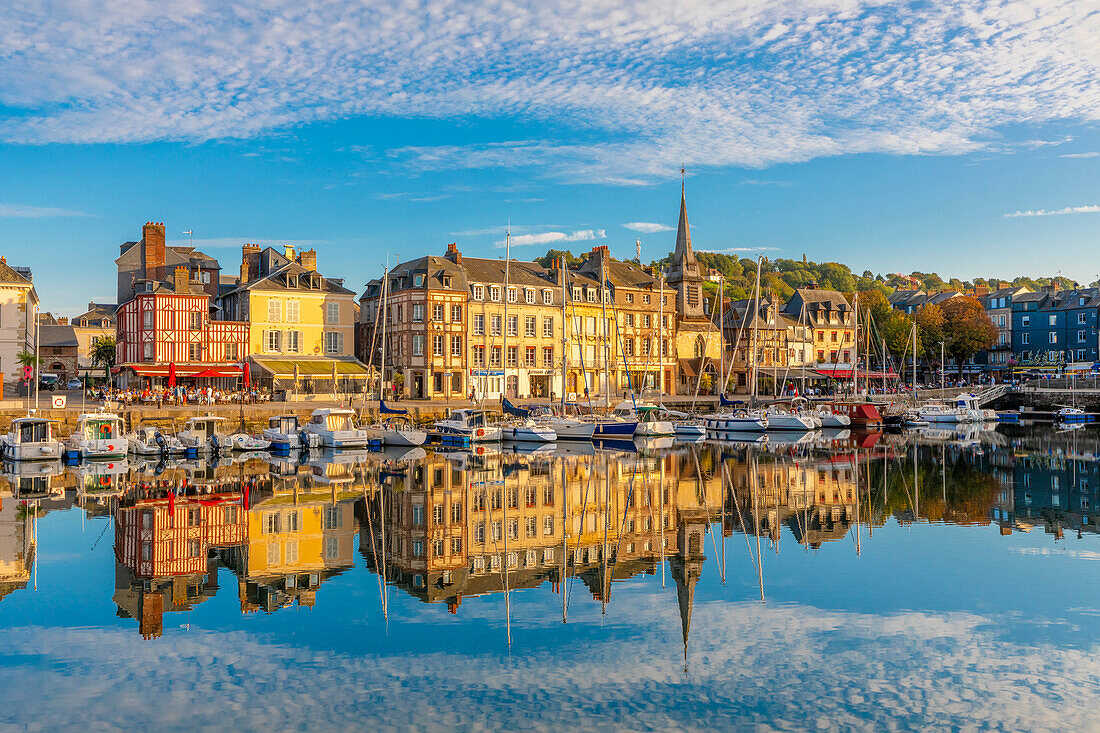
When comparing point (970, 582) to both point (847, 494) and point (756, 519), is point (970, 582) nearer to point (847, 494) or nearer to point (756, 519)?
point (756, 519)

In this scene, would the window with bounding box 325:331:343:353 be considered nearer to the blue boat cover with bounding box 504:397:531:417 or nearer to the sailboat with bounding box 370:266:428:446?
the sailboat with bounding box 370:266:428:446

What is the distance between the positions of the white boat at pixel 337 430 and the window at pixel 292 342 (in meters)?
13.8

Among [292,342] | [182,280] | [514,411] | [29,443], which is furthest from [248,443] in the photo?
[182,280]

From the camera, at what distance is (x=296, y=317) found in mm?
59406

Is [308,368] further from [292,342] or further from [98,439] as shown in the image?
[98,439]

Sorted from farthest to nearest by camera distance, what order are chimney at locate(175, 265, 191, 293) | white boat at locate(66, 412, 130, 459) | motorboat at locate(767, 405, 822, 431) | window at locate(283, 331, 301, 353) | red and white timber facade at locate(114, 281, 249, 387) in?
1. window at locate(283, 331, 301, 353)
2. motorboat at locate(767, 405, 822, 431)
3. chimney at locate(175, 265, 191, 293)
4. red and white timber facade at locate(114, 281, 249, 387)
5. white boat at locate(66, 412, 130, 459)

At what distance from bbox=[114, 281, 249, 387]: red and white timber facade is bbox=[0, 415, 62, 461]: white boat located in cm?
1235

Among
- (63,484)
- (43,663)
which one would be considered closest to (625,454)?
(63,484)

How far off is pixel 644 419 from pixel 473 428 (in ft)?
34.1

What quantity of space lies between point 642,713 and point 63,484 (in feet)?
88.0

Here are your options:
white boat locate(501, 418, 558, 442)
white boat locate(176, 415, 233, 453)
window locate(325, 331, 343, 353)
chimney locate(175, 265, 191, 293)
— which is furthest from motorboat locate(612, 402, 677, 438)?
chimney locate(175, 265, 191, 293)

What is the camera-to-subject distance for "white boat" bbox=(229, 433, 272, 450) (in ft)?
142

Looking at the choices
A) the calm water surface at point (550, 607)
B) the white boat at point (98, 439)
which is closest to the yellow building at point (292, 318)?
the white boat at point (98, 439)

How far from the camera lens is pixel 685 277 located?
7625cm
